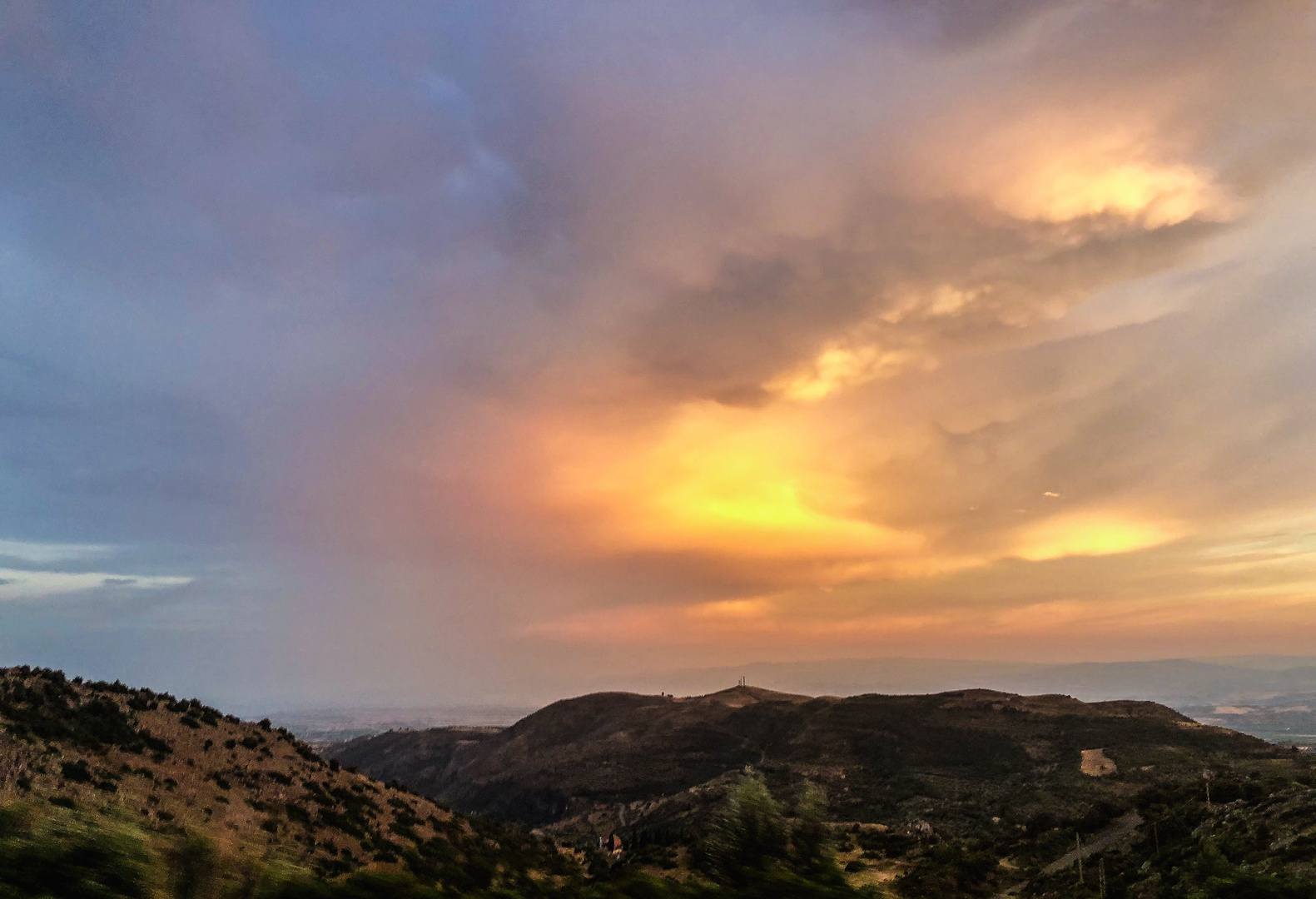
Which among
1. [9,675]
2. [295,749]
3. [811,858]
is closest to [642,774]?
[295,749]

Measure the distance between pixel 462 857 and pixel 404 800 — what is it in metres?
8.85

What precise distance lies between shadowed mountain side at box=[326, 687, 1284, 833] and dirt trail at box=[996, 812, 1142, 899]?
1926 cm

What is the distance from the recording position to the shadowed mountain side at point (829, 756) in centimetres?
6662

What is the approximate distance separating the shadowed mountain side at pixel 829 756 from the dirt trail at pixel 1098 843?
19.3 meters

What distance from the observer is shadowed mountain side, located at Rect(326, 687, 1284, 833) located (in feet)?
219

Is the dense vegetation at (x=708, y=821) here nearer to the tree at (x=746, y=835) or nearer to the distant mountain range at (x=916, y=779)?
the tree at (x=746, y=835)

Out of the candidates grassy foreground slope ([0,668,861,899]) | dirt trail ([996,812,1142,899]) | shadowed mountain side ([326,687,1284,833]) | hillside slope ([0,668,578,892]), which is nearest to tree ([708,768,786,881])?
grassy foreground slope ([0,668,861,899])

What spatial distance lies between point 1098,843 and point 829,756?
5727cm

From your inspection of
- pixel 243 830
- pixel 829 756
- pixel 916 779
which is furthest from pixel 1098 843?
pixel 829 756

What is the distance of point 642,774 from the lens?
95.4 meters

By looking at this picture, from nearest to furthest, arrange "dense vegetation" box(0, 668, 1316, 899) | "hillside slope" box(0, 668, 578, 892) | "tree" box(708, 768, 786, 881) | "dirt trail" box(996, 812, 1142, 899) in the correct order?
"dense vegetation" box(0, 668, 1316, 899) → "tree" box(708, 768, 786, 881) → "hillside slope" box(0, 668, 578, 892) → "dirt trail" box(996, 812, 1142, 899)

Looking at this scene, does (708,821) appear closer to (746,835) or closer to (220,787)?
(746,835)

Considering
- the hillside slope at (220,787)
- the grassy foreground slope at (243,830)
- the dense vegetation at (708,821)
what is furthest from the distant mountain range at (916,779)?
the hillside slope at (220,787)

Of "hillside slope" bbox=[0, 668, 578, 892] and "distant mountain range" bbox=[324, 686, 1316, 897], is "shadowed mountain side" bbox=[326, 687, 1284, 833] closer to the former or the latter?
"distant mountain range" bbox=[324, 686, 1316, 897]
